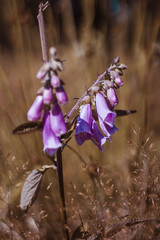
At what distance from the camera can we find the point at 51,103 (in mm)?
487

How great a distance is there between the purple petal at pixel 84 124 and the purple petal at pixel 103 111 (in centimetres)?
3

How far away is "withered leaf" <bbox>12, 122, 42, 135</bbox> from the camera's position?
481mm

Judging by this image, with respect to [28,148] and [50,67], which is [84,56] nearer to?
[28,148]

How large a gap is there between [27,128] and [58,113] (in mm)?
77

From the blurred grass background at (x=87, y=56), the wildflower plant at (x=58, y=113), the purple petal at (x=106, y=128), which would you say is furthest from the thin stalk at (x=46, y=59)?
the blurred grass background at (x=87, y=56)

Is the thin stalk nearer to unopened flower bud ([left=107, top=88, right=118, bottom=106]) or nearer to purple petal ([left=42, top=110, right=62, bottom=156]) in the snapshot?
purple petal ([left=42, top=110, right=62, bottom=156])

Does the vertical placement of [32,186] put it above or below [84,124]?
below

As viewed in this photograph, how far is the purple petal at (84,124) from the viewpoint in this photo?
22.0 inches

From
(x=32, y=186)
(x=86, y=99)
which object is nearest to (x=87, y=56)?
(x=86, y=99)

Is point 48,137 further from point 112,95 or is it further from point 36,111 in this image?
point 112,95

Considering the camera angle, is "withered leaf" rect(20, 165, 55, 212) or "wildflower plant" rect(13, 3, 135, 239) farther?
"withered leaf" rect(20, 165, 55, 212)

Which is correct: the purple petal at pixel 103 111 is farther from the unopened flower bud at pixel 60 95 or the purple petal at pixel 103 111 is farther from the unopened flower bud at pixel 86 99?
the unopened flower bud at pixel 60 95

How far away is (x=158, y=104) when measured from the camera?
1465 millimetres

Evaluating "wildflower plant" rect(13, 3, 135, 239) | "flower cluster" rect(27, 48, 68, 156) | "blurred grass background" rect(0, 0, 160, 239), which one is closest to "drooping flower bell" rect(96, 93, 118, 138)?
"wildflower plant" rect(13, 3, 135, 239)
